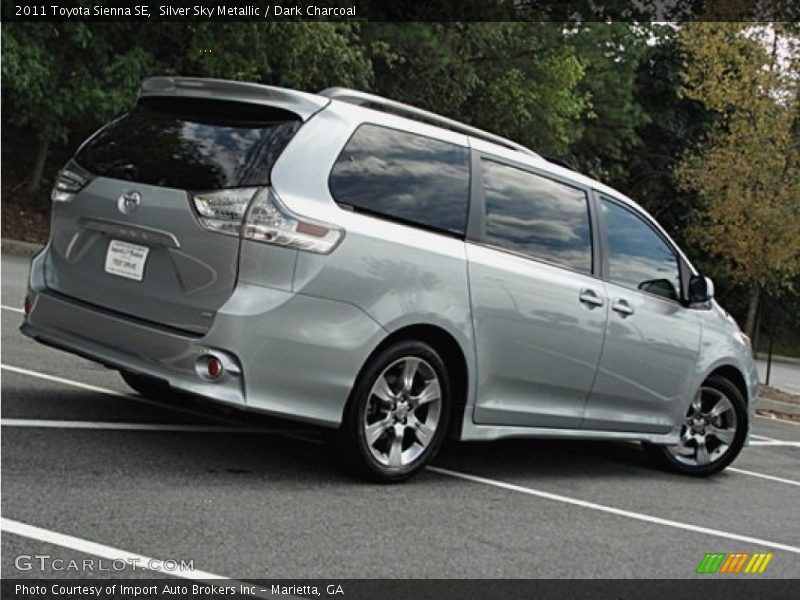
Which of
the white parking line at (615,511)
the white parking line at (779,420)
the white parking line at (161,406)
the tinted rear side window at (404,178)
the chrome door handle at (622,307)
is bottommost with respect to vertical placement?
the white parking line at (779,420)

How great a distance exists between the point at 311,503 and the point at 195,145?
5.97 ft

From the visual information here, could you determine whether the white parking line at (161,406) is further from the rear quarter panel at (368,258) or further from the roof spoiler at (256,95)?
the roof spoiler at (256,95)

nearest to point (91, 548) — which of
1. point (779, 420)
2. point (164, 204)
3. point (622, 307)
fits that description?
point (164, 204)

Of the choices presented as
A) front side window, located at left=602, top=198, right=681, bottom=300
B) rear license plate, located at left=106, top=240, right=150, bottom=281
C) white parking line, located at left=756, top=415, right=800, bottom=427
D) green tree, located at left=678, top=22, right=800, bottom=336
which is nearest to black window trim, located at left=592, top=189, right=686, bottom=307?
front side window, located at left=602, top=198, right=681, bottom=300

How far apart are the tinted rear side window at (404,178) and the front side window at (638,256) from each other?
130 cm

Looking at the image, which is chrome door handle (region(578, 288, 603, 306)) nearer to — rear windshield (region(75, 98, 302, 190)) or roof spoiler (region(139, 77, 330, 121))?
roof spoiler (region(139, 77, 330, 121))

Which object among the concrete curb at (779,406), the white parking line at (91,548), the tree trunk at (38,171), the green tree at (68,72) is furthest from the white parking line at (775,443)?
the tree trunk at (38,171)

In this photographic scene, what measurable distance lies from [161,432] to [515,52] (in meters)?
27.0

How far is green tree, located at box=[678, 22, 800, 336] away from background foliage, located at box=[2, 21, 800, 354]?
0.02 meters

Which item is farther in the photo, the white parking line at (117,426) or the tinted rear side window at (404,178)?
the white parking line at (117,426)

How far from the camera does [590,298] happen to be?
652cm

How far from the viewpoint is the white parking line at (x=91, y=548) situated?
3965 millimetres

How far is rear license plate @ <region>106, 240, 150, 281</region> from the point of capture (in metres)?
5.43

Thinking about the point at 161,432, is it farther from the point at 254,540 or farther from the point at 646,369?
the point at 646,369
